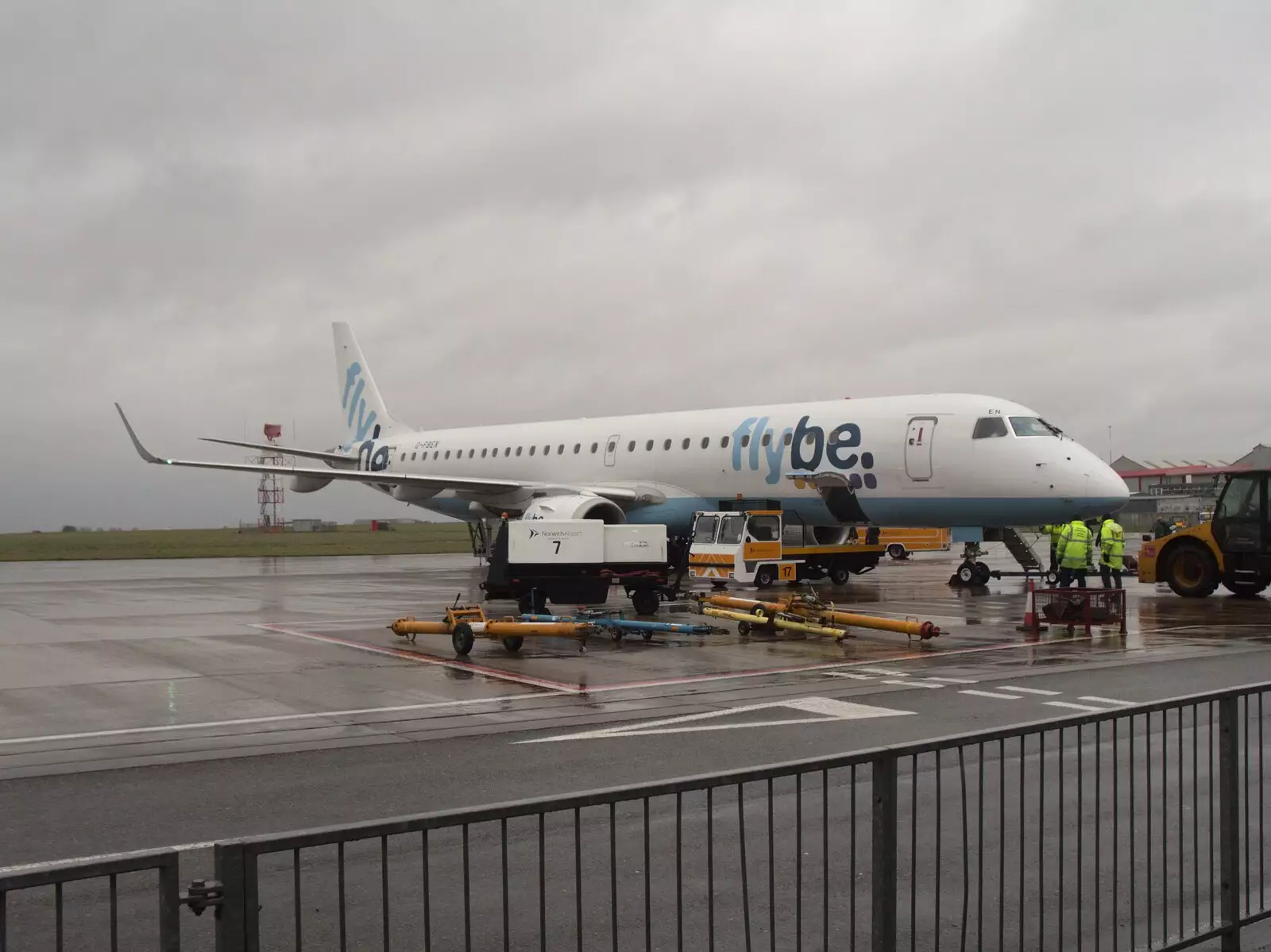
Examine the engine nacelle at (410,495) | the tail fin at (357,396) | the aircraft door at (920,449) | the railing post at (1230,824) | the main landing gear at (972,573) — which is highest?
the tail fin at (357,396)

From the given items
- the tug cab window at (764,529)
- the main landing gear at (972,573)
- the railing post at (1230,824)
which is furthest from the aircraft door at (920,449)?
the railing post at (1230,824)

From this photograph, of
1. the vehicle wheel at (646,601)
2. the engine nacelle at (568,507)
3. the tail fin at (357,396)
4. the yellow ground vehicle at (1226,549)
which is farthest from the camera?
the tail fin at (357,396)

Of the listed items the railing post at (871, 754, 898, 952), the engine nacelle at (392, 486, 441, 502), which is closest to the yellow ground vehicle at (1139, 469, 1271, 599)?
the railing post at (871, 754, 898, 952)

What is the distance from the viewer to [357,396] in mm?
46688

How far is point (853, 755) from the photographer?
4.34m

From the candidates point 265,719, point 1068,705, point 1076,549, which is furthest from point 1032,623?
point 265,719

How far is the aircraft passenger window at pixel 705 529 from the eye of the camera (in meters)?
25.8

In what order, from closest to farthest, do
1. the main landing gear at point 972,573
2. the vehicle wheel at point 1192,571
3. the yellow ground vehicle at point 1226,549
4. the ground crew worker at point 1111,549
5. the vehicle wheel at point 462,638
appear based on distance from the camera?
1. the vehicle wheel at point 462,638
2. the ground crew worker at point 1111,549
3. the yellow ground vehicle at point 1226,549
4. the vehicle wheel at point 1192,571
5. the main landing gear at point 972,573

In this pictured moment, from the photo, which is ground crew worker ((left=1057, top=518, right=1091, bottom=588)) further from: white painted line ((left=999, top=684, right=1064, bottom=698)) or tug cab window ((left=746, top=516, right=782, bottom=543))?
white painted line ((left=999, top=684, right=1064, bottom=698))

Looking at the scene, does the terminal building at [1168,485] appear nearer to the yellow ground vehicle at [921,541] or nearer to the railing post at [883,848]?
the yellow ground vehicle at [921,541]

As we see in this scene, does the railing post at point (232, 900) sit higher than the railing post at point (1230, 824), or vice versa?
the railing post at point (232, 900)

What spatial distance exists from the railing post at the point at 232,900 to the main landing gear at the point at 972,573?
89.6 ft

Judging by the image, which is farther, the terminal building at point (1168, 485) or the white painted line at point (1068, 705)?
the terminal building at point (1168, 485)

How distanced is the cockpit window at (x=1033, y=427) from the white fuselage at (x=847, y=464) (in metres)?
0.06
